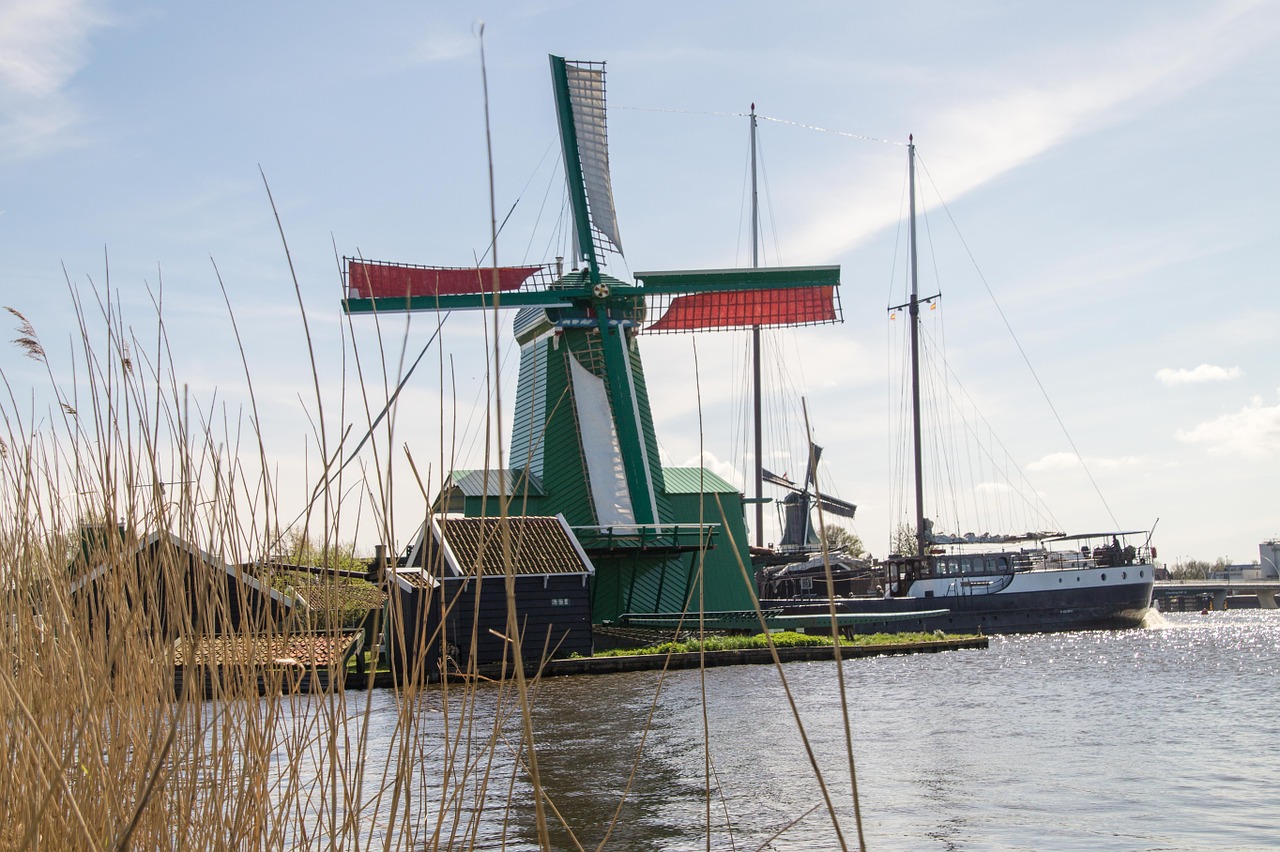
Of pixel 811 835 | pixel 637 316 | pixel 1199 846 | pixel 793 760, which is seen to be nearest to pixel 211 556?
pixel 811 835

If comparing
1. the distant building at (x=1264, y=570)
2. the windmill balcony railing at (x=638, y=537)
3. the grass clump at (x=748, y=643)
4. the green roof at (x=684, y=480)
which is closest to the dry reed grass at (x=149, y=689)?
the grass clump at (x=748, y=643)

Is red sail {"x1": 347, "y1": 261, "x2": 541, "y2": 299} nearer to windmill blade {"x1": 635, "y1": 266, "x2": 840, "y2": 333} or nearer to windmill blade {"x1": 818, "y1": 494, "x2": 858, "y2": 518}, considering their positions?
windmill blade {"x1": 635, "y1": 266, "x2": 840, "y2": 333}

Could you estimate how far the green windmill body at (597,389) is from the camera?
2394 centimetres

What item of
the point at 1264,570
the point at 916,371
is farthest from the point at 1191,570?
the point at 916,371

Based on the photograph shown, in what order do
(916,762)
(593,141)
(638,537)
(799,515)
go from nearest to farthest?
(916,762) → (638,537) → (593,141) → (799,515)

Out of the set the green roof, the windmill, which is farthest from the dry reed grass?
the windmill

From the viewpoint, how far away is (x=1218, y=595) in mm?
66250

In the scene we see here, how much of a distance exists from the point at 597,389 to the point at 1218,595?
54093 millimetres

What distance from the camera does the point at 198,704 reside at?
2311 millimetres

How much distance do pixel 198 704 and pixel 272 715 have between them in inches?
6.4

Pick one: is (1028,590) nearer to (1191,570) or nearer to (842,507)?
(842,507)

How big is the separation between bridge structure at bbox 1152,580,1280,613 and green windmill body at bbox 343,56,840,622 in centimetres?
4664

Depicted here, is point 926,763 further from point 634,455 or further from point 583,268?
point 583,268

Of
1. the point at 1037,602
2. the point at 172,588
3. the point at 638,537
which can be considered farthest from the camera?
the point at 1037,602
